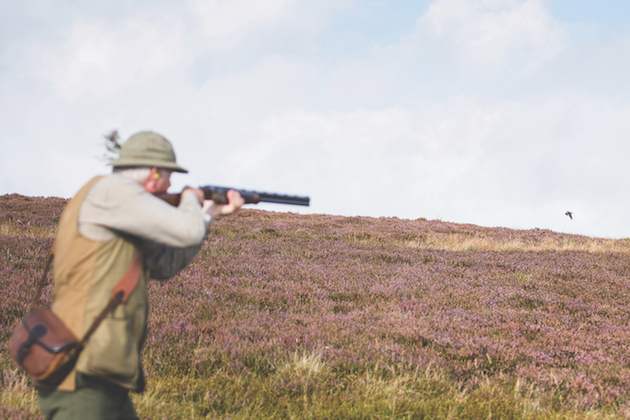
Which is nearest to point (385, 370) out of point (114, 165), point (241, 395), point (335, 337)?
point (335, 337)

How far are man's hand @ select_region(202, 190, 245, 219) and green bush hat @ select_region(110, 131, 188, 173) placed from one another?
1.17 ft

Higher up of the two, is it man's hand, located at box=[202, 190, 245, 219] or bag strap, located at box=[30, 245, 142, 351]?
man's hand, located at box=[202, 190, 245, 219]

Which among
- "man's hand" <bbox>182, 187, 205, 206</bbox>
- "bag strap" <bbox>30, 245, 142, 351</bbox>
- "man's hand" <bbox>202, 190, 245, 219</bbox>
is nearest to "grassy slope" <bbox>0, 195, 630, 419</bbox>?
"bag strap" <bbox>30, 245, 142, 351</bbox>

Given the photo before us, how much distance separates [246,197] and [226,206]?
0.23m

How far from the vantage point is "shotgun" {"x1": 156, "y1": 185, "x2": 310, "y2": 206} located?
2.61 meters

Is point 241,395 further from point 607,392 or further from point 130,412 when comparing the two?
point 607,392

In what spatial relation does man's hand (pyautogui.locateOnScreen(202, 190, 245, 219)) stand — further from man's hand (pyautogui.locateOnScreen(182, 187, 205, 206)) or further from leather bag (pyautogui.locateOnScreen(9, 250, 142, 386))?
leather bag (pyautogui.locateOnScreen(9, 250, 142, 386))

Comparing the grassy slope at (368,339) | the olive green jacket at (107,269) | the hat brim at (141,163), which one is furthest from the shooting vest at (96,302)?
the grassy slope at (368,339)

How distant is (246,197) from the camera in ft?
10.0

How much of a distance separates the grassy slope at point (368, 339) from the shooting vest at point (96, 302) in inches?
67.1

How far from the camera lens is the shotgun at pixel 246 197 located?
8.56 feet

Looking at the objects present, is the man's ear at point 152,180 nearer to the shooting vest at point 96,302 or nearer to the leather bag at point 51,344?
the shooting vest at point 96,302

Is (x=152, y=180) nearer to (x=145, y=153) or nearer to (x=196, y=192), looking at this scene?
(x=145, y=153)

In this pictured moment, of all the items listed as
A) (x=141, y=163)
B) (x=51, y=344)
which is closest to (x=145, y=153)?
(x=141, y=163)
